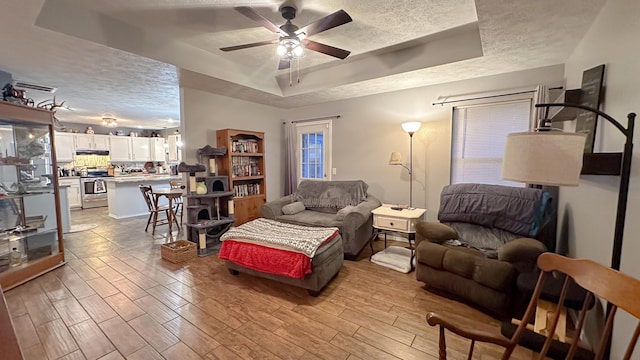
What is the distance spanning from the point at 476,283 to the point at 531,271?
417 mm

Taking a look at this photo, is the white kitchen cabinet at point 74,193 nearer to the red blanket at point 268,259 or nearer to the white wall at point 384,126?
the white wall at point 384,126

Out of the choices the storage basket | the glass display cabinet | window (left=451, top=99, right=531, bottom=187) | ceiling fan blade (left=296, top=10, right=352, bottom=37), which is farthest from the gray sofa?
the glass display cabinet

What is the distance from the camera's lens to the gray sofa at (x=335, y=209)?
11.1 feet

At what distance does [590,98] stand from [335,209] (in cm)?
307

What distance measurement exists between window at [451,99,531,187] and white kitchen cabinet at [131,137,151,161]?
8.89 m

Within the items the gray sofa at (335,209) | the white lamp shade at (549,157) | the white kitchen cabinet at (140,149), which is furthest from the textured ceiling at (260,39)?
the white kitchen cabinet at (140,149)

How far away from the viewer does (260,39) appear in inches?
121

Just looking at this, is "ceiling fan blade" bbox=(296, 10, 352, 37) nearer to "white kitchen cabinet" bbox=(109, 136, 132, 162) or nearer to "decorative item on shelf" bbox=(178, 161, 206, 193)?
"decorative item on shelf" bbox=(178, 161, 206, 193)

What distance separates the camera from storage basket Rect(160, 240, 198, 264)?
3393 millimetres

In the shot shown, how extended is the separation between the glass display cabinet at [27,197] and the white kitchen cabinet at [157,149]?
5.59m

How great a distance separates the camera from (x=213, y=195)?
12.7 feet

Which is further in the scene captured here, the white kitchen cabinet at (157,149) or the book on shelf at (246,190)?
the white kitchen cabinet at (157,149)

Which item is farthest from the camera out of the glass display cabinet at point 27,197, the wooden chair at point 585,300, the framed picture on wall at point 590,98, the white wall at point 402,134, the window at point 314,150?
the window at point 314,150

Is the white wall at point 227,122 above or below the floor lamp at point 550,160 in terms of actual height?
above
